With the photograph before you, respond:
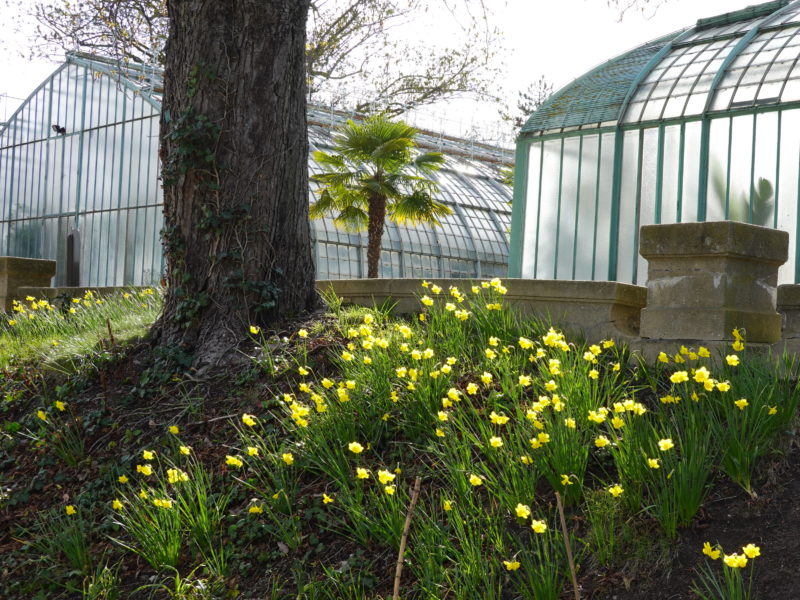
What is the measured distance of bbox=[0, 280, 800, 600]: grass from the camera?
3316mm

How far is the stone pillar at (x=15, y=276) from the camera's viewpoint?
988 centimetres

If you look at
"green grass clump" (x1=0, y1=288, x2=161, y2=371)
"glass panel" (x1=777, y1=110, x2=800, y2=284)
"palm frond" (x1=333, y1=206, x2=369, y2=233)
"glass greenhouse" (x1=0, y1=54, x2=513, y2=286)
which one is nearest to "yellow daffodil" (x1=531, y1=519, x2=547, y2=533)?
"green grass clump" (x1=0, y1=288, x2=161, y2=371)

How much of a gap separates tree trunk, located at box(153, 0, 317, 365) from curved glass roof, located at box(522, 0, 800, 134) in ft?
12.6

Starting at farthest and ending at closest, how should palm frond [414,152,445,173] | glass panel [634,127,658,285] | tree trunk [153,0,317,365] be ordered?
palm frond [414,152,445,173] < glass panel [634,127,658,285] < tree trunk [153,0,317,365]

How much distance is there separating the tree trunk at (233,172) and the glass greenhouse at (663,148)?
3.67 metres

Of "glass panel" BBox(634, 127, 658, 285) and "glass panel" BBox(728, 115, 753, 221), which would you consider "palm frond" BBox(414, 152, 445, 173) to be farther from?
"glass panel" BBox(728, 115, 753, 221)

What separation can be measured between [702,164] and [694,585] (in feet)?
19.7

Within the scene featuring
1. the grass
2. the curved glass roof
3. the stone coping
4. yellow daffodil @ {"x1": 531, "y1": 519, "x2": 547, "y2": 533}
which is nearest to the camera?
yellow daffodil @ {"x1": 531, "y1": 519, "x2": 547, "y2": 533}

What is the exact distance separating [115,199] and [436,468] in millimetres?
15755

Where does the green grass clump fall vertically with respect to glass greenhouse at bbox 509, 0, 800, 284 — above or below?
below

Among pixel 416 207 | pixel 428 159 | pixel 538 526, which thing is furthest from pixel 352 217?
pixel 538 526

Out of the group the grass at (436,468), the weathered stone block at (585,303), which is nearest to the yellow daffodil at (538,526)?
the grass at (436,468)

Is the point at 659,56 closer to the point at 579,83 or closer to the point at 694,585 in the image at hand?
the point at 579,83

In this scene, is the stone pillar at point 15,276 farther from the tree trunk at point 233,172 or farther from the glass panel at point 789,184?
the glass panel at point 789,184
